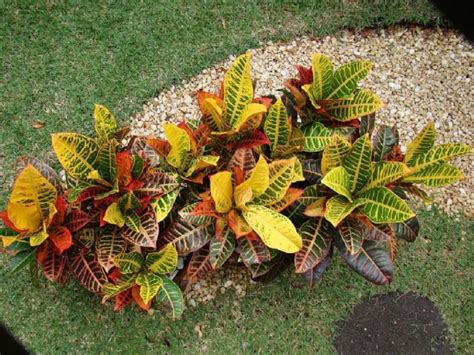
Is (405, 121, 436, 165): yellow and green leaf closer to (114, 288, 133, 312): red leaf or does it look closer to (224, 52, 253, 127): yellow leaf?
(224, 52, 253, 127): yellow leaf

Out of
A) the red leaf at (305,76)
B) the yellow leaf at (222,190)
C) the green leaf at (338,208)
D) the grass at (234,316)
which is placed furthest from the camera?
the grass at (234,316)

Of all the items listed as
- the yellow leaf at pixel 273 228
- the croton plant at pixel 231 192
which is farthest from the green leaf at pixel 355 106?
the yellow leaf at pixel 273 228

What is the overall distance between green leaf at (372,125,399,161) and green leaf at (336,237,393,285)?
0.41 m

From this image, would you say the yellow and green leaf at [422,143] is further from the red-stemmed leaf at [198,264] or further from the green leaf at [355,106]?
the red-stemmed leaf at [198,264]

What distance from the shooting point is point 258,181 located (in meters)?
2.33

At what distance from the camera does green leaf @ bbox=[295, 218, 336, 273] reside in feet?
8.24

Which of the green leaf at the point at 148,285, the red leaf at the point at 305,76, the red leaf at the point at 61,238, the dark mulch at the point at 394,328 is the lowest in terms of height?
the dark mulch at the point at 394,328

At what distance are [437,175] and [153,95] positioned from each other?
6.29ft

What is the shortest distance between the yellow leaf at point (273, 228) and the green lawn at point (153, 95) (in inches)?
36.3

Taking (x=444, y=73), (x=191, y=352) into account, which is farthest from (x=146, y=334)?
(x=444, y=73)

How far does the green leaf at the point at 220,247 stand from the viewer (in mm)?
2535

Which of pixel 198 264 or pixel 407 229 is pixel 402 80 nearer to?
pixel 407 229

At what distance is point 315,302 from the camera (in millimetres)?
3178

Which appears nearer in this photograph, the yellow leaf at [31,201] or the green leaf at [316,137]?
Answer: the yellow leaf at [31,201]
